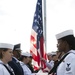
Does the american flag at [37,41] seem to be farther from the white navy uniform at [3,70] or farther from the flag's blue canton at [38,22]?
the white navy uniform at [3,70]

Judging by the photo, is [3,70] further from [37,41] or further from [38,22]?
[38,22]

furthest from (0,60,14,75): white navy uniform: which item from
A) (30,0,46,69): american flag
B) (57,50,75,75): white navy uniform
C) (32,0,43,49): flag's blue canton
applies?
(32,0,43,49): flag's blue canton

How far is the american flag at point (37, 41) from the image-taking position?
10742mm

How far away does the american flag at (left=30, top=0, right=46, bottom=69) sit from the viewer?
10742 mm

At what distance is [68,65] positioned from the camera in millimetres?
4141

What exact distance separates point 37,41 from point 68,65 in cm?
695

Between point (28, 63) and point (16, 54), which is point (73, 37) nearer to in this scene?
point (16, 54)

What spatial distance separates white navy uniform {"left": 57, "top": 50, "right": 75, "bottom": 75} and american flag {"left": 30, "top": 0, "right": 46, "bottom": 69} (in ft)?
20.0

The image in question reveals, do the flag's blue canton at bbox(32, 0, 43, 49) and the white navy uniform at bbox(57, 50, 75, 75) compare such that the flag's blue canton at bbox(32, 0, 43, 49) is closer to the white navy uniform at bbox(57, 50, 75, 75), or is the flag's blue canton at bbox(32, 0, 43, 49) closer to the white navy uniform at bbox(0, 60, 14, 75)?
the white navy uniform at bbox(0, 60, 14, 75)

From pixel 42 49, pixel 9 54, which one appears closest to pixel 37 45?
pixel 42 49

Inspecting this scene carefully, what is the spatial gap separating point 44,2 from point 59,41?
330 inches

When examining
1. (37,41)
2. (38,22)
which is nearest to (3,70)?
(37,41)

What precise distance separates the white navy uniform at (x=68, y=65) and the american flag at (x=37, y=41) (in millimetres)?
6094

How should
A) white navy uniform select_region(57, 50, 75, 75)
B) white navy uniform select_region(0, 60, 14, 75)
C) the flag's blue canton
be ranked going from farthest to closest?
the flag's blue canton < white navy uniform select_region(0, 60, 14, 75) < white navy uniform select_region(57, 50, 75, 75)
